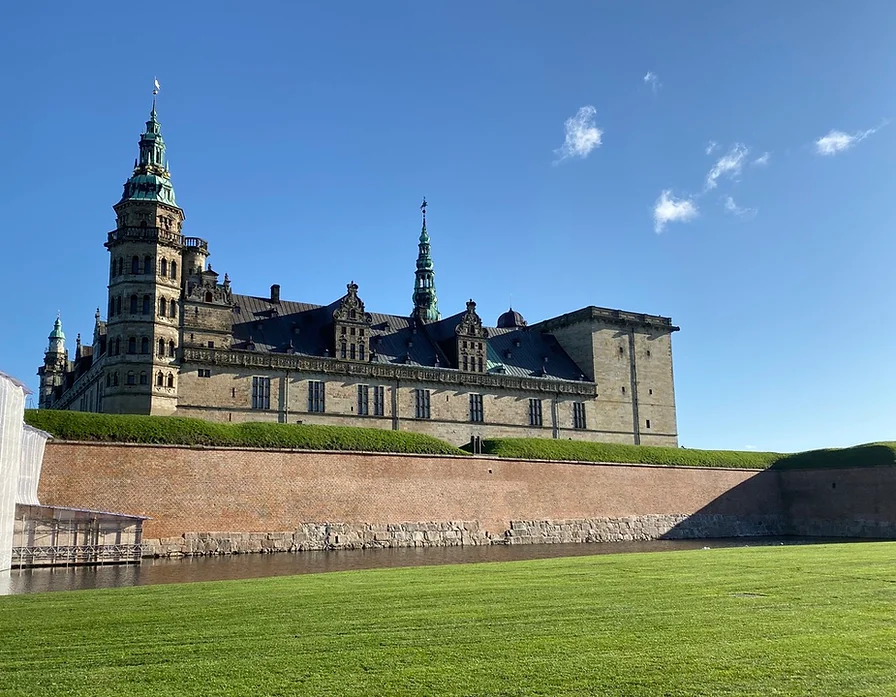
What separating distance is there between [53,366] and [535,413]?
123ft

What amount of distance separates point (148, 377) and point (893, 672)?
34288mm

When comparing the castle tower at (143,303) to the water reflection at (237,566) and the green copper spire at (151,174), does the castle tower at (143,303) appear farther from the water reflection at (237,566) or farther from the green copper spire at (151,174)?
the water reflection at (237,566)

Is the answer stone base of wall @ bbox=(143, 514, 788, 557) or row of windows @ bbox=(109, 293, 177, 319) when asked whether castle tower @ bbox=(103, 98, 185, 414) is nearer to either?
row of windows @ bbox=(109, 293, 177, 319)

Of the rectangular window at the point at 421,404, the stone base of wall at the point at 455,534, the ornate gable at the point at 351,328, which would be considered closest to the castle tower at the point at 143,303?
the ornate gable at the point at 351,328

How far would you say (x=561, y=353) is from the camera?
55.7m

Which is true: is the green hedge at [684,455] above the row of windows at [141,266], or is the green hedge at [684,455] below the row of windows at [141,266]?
below

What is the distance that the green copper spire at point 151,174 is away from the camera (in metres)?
38.6

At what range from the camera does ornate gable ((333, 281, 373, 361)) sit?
4425cm

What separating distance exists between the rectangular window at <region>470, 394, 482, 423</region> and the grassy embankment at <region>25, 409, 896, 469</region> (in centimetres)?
871

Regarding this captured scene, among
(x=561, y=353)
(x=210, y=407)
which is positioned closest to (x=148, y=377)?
(x=210, y=407)

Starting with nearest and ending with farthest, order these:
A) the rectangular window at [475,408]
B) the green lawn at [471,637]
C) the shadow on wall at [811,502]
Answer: the green lawn at [471,637], the shadow on wall at [811,502], the rectangular window at [475,408]

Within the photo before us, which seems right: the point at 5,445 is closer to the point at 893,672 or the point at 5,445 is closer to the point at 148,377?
the point at 148,377

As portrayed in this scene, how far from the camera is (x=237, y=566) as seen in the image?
23234 mm

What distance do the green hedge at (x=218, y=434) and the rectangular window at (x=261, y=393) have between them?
26.2ft
